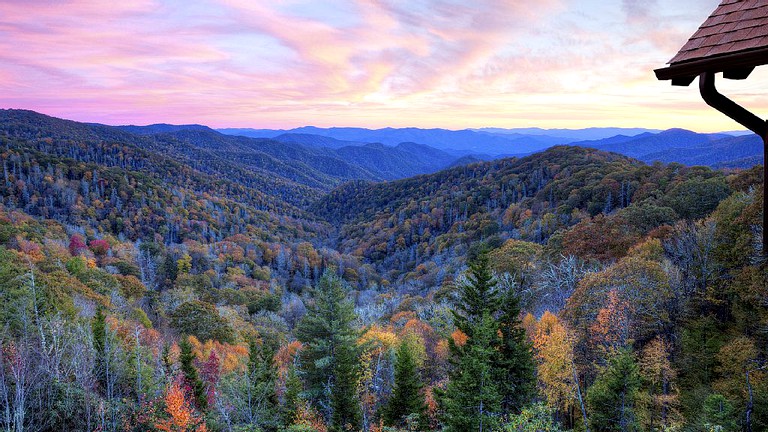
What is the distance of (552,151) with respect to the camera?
575 feet

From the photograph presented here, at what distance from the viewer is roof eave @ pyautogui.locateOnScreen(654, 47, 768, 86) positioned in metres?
3.30

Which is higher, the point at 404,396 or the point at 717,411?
the point at 717,411

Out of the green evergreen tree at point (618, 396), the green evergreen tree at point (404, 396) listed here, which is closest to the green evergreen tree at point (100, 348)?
the green evergreen tree at point (404, 396)

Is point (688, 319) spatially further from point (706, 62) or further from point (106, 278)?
point (106, 278)

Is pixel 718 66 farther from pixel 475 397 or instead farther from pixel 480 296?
pixel 480 296

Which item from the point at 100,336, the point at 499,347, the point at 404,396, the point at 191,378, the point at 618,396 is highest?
the point at 499,347

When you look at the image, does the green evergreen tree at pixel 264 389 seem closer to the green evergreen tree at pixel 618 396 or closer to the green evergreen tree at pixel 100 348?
the green evergreen tree at pixel 100 348

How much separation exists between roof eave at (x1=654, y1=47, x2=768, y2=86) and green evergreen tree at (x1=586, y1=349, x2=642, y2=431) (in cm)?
1693

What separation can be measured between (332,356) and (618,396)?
15.2 metres

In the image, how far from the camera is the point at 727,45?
3.51m

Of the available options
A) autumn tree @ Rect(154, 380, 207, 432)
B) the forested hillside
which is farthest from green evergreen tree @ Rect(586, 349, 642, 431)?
autumn tree @ Rect(154, 380, 207, 432)

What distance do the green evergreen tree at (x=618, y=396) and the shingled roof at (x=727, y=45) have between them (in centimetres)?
1706

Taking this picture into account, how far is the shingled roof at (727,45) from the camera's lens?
3.36 meters

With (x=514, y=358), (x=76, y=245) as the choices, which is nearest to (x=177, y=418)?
(x=514, y=358)
